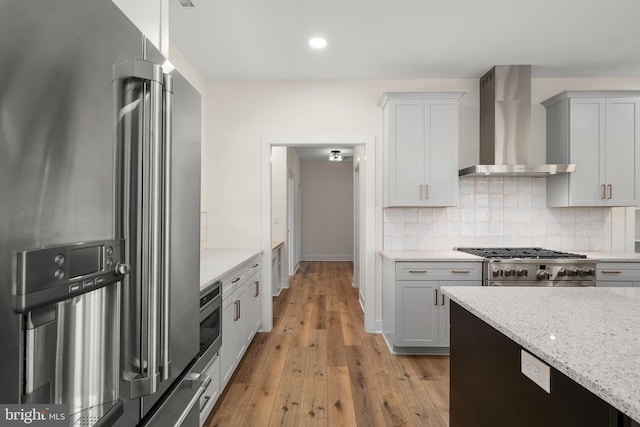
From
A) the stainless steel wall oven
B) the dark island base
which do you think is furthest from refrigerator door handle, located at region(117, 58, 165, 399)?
the dark island base

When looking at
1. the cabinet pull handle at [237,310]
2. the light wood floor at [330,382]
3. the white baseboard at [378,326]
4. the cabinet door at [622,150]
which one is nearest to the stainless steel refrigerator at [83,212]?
the light wood floor at [330,382]

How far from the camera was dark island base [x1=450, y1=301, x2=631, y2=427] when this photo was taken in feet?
2.70

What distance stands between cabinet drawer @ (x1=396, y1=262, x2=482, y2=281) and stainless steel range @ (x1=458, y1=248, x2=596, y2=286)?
95 millimetres

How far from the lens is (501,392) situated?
115 cm

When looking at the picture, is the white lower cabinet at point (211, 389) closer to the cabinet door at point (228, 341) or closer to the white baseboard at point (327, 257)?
the cabinet door at point (228, 341)

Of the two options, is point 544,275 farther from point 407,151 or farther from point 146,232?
point 146,232

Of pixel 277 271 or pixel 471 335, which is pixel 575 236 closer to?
pixel 471 335

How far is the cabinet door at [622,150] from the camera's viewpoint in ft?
10.3

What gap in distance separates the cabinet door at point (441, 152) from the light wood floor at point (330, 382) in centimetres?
148

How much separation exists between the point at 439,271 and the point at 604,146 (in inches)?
78.1

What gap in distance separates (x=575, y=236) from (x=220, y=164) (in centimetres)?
377

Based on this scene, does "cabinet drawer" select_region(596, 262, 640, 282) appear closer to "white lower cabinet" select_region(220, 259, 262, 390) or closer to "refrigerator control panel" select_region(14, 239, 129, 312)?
"white lower cabinet" select_region(220, 259, 262, 390)

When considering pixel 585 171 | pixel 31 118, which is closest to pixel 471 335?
pixel 31 118

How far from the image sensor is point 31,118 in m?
0.50
